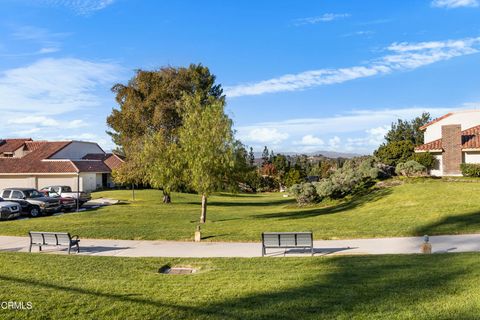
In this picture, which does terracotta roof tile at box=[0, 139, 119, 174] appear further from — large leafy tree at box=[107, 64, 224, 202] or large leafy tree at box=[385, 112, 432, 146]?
large leafy tree at box=[385, 112, 432, 146]

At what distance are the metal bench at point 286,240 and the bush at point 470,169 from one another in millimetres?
20012

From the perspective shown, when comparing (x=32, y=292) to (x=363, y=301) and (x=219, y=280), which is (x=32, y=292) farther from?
(x=363, y=301)

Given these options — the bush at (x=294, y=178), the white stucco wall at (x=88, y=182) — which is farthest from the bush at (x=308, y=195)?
the white stucco wall at (x=88, y=182)

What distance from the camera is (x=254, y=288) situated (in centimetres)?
794

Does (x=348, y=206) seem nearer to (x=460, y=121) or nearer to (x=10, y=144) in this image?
(x=460, y=121)

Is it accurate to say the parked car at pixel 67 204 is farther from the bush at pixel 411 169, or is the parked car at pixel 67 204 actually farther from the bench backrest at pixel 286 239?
the bush at pixel 411 169

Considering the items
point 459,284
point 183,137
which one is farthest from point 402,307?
point 183,137

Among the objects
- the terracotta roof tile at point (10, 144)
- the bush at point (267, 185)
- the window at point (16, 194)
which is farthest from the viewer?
the bush at point (267, 185)

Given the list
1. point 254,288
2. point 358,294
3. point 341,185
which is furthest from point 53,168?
point 358,294

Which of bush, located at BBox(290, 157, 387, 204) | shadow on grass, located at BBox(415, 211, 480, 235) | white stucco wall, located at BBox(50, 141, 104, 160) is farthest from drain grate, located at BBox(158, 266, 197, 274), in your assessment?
white stucco wall, located at BBox(50, 141, 104, 160)

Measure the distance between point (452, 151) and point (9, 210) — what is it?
A: 29.2 meters

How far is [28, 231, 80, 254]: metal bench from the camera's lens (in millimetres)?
13219

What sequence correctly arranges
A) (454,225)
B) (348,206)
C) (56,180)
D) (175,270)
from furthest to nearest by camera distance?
(56,180) → (348,206) → (454,225) → (175,270)

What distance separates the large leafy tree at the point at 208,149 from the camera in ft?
70.4
